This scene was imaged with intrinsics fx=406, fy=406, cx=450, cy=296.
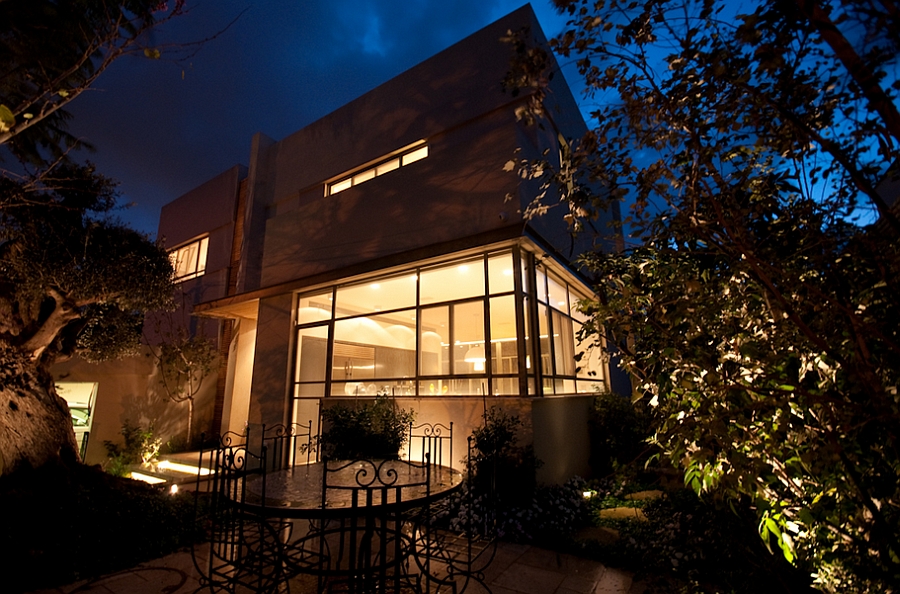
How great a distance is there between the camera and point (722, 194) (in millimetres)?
2084

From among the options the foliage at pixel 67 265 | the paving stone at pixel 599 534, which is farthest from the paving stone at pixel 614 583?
the foliage at pixel 67 265

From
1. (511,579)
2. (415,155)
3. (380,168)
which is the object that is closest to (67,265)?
(380,168)

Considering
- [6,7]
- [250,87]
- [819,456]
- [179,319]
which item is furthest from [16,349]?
[819,456]

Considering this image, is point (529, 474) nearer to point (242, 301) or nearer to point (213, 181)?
→ point (242, 301)

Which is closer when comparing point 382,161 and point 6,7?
point 6,7

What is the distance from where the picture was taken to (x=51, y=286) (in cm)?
579

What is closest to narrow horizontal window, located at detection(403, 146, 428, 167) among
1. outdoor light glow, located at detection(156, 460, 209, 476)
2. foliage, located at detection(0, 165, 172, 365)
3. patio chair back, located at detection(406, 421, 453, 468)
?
foliage, located at detection(0, 165, 172, 365)

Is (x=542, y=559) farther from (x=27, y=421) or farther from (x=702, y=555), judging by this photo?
(x=27, y=421)

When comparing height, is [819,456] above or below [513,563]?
above

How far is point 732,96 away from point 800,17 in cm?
33

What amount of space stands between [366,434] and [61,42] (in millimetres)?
6637

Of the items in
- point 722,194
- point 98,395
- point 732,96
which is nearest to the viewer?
point 732,96

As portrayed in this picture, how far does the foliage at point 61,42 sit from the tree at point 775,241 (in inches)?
141

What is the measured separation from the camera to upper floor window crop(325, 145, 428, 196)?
852 cm
